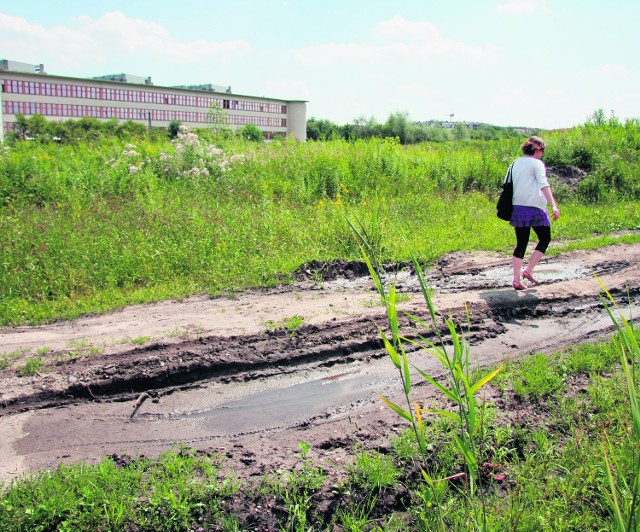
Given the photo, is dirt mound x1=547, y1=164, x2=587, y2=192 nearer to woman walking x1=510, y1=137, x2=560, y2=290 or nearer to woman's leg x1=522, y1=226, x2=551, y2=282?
woman's leg x1=522, y1=226, x2=551, y2=282

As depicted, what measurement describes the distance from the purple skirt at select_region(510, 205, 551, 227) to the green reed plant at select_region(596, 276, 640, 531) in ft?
15.0

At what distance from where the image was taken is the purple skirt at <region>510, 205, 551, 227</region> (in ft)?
27.4

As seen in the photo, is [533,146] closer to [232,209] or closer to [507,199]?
[507,199]

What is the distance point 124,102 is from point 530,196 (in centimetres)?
8919

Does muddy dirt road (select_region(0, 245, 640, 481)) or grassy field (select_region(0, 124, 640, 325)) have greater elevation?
grassy field (select_region(0, 124, 640, 325))

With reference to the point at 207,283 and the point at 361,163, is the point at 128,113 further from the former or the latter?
the point at 207,283

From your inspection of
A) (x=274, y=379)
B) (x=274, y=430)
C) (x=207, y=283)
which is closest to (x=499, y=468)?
(x=274, y=430)

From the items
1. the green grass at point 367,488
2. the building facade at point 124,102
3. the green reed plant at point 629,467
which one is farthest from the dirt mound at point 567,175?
the building facade at point 124,102

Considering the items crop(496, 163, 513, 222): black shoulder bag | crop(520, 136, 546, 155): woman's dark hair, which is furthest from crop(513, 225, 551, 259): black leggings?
crop(520, 136, 546, 155): woman's dark hair

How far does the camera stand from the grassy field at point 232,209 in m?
9.03

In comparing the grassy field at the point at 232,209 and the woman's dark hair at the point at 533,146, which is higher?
the woman's dark hair at the point at 533,146

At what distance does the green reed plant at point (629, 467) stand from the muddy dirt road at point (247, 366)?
1.65m

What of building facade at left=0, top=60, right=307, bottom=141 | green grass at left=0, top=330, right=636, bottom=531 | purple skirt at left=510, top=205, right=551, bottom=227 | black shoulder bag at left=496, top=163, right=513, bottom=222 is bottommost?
green grass at left=0, top=330, right=636, bottom=531

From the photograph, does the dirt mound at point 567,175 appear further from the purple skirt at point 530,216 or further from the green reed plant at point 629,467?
the green reed plant at point 629,467
